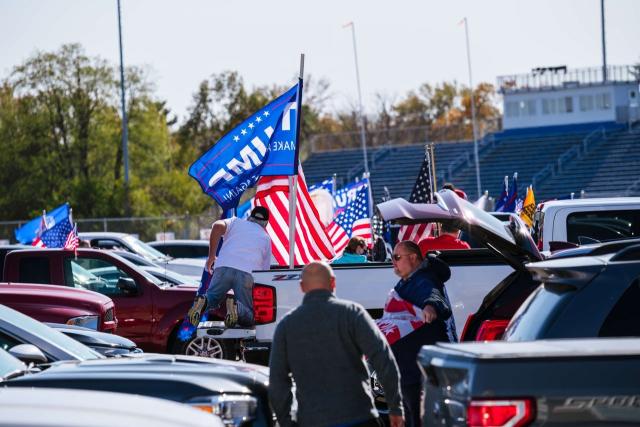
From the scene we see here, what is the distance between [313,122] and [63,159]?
2722 centimetres

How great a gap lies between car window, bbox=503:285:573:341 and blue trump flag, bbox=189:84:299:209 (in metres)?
8.03

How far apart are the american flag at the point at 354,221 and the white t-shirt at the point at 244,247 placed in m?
8.97

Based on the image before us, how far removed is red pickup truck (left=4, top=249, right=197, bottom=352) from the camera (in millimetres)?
16172

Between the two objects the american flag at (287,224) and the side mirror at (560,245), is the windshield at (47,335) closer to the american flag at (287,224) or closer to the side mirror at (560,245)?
the side mirror at (560,245)

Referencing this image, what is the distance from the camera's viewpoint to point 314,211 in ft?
53.0

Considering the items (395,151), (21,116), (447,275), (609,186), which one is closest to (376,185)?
(395,151)

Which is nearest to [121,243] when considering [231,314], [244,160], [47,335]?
[244,160]

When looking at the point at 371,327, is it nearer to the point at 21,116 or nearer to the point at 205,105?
the point at 21,116

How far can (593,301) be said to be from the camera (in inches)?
247

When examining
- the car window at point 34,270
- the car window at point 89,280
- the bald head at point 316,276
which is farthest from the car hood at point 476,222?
the car window at point 34,270

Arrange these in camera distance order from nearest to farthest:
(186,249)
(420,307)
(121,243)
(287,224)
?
(420,307) → (287,224) → (121,243) → (186,249)

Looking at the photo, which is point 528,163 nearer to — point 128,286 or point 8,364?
point 128,286

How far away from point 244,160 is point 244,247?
1.39 metres

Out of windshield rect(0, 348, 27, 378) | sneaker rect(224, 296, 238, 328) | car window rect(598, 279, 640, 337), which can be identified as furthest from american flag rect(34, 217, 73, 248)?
car window rect(598, 279, 640, 337)
